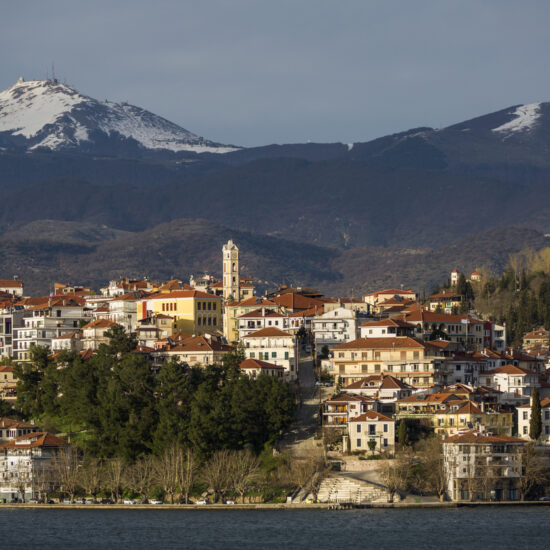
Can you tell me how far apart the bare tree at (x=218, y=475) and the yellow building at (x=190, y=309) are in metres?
40.8

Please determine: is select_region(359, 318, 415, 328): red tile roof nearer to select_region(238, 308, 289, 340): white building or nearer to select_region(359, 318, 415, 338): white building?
select_region(359, 318, 415, 338): white building

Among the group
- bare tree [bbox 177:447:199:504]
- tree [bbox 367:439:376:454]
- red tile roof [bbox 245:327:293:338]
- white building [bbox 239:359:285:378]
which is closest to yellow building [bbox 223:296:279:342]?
red tile roof [bbox 245:327:293:338]

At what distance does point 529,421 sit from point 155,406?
25164 mm

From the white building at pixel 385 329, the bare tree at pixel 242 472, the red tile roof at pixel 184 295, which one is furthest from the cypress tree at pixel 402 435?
the red tile roof at pixel 184 295

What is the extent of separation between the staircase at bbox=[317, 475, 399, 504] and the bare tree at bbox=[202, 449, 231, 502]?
6036 millimetres

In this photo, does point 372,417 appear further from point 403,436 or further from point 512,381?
point 512,381

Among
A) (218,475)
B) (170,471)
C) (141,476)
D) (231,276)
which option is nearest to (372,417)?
(218,475)

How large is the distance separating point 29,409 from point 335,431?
2651 cm

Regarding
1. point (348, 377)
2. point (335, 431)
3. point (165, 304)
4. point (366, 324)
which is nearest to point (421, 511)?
point (335, 431)

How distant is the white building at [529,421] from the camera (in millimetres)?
102188

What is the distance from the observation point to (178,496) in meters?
97.6

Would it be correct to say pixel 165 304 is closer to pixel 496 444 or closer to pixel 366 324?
pixel 366 324

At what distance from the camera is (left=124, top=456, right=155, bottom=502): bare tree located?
322 feet

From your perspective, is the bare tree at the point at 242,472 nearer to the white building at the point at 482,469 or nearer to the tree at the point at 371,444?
the tree at the point at 371,444
